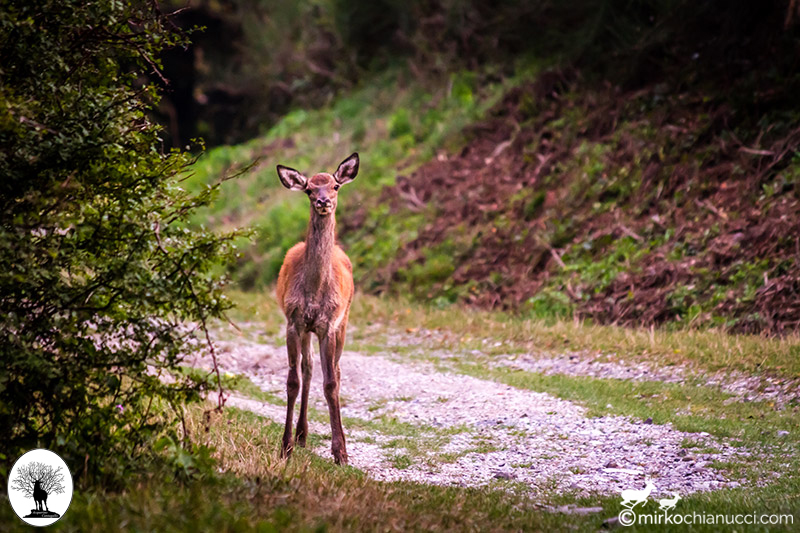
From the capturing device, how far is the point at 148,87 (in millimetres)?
6172

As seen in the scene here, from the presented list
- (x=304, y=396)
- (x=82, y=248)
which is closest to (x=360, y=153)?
(x=304, y=396)

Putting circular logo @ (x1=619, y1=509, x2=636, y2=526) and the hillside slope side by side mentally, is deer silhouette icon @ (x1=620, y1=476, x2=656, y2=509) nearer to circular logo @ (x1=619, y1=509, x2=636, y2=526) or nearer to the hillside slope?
circular logo @ (x1=619, y1=509, x2=636, y2=526)

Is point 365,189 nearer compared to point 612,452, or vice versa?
point 612,452

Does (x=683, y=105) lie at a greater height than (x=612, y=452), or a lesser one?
greater

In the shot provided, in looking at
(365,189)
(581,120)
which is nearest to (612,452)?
(581,120)

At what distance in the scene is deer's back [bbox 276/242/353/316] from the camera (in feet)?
25.9

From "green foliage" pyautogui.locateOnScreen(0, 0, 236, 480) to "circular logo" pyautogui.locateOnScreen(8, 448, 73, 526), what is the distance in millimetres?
186

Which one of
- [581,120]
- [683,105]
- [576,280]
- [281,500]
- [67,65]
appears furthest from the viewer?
[581,120]

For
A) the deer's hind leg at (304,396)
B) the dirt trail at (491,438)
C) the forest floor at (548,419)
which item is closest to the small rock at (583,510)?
the forest floor at (548,419)

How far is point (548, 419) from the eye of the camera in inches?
358

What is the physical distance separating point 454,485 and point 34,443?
3205 millimetres

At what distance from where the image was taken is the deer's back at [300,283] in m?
7.91

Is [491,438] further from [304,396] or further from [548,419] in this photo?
[304,396]

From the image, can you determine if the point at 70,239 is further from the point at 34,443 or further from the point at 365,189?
the point at 365,189
